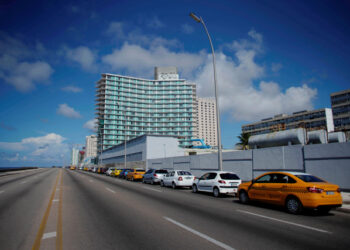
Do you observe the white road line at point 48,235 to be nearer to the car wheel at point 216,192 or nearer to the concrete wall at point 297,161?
the car wheel at point 216,192

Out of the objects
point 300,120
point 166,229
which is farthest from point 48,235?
point 300,120

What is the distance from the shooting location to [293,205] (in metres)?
8.79

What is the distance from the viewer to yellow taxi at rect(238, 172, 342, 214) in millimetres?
8164

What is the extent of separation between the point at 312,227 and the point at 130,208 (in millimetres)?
6288

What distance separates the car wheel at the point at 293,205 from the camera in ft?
28.2

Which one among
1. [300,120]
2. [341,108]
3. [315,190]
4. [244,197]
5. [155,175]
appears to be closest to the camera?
[315,190]

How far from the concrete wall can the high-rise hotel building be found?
357ft

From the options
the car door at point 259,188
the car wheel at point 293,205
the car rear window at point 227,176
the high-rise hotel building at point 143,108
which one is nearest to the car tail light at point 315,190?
the car wheel at point 293,205

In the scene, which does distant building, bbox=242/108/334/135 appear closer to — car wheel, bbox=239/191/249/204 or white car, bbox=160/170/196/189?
white car, bbox=160/170/196/189

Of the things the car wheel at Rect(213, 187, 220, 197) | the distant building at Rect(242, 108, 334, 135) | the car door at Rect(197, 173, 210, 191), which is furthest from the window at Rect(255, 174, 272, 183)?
the distant building at Rect(242, 108, 334, 135)

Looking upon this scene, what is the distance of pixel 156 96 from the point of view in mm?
143125

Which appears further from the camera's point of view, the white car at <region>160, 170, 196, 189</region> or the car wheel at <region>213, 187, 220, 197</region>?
the white car at <region>160, 170, 196, 189</region>

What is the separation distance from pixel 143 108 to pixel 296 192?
438 feet

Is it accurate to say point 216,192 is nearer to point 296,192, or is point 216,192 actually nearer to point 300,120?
point 296,192
